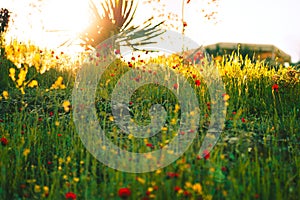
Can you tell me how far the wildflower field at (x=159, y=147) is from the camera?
9.14 feet

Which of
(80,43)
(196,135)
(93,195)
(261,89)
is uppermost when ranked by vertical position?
(80,43)

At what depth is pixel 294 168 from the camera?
354 centimetres

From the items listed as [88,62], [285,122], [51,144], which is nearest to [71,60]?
[88,62]

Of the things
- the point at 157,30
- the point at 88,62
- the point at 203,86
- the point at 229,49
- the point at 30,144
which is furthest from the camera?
the point at 229,49

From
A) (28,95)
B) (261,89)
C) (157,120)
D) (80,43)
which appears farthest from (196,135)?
(80,43)

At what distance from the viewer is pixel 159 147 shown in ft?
11.8

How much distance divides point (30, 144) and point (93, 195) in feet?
4.45

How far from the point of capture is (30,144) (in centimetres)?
402

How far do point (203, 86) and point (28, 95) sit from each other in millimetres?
2671

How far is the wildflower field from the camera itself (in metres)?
2.79

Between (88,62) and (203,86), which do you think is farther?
(88,62)

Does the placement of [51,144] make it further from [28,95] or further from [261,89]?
[261,89]

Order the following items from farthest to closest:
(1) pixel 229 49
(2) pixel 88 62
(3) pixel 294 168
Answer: (1) pixel 229 49 < (2) pixel 88 62 < (3) pixel 294 168

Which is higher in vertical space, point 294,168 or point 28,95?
point 28,95
